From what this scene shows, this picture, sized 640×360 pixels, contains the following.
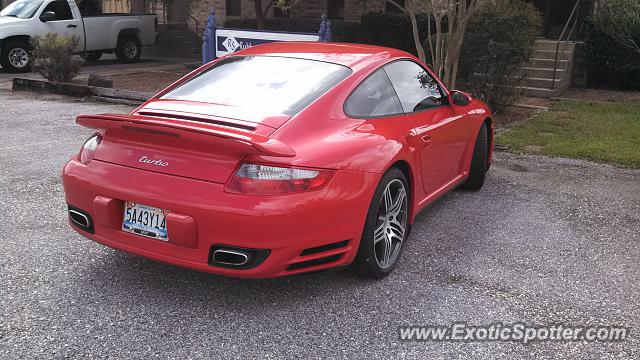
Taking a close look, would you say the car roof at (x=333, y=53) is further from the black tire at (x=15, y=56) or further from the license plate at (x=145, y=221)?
the black tire at (x=15, y=56)

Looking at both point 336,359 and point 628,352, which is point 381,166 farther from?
point 628,352

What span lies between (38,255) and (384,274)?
229 cm

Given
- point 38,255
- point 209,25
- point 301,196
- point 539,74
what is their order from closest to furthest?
1. point 301,196
2. point 38,255
3. point 209,25
4. point 539,74

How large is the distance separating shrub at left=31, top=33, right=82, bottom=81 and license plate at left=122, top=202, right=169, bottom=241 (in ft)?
33.1

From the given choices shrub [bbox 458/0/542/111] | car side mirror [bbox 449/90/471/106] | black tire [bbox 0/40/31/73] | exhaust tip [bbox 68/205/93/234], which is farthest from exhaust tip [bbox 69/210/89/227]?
black tire [bbox 0/40/31/73]

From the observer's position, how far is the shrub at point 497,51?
923 cm

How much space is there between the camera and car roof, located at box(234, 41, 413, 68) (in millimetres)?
4125

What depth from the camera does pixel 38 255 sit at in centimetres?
395

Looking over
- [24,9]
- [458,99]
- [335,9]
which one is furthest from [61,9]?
[458,99]

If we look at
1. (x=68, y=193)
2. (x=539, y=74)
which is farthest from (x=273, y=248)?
(x=539, y=74)

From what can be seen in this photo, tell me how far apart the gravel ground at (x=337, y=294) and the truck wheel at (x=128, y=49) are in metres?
13.2

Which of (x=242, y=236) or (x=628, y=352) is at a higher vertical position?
(x=242, y=236)

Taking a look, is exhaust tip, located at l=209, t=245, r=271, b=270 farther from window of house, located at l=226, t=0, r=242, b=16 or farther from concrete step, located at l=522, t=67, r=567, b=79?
Answer: window of house, located at l=226, t=0, r=242, b=16

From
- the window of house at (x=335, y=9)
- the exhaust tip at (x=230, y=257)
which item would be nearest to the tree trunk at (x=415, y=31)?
the exhaust tip at (x=230, y=257)
